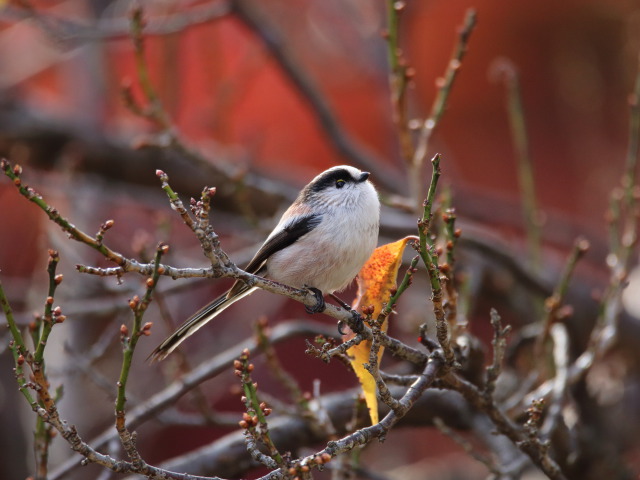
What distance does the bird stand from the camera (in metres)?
2.39

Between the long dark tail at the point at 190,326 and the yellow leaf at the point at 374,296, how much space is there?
426mm

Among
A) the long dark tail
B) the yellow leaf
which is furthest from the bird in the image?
the yellow leaf

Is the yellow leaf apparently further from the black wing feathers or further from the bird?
the black wing feathers

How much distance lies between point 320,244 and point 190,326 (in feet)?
1.72

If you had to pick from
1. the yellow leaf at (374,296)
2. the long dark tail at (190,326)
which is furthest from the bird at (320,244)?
the yellow leaf at (374,296)

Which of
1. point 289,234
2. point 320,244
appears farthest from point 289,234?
point 320,244

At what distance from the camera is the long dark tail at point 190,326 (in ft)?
7.52

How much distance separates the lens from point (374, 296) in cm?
200

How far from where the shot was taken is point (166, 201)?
5797mm

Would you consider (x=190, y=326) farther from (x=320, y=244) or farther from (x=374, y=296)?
(x=374, y=296)

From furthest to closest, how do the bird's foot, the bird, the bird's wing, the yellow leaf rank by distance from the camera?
1. the bird's wing
2. the bird
3. the bird's foot
4. the yellow leaf

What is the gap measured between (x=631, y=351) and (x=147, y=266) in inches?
150

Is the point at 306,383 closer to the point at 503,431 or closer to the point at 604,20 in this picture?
the point at 604,20

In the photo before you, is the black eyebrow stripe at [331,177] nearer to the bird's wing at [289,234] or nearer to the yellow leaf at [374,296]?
the bird's wing at [289,234]
